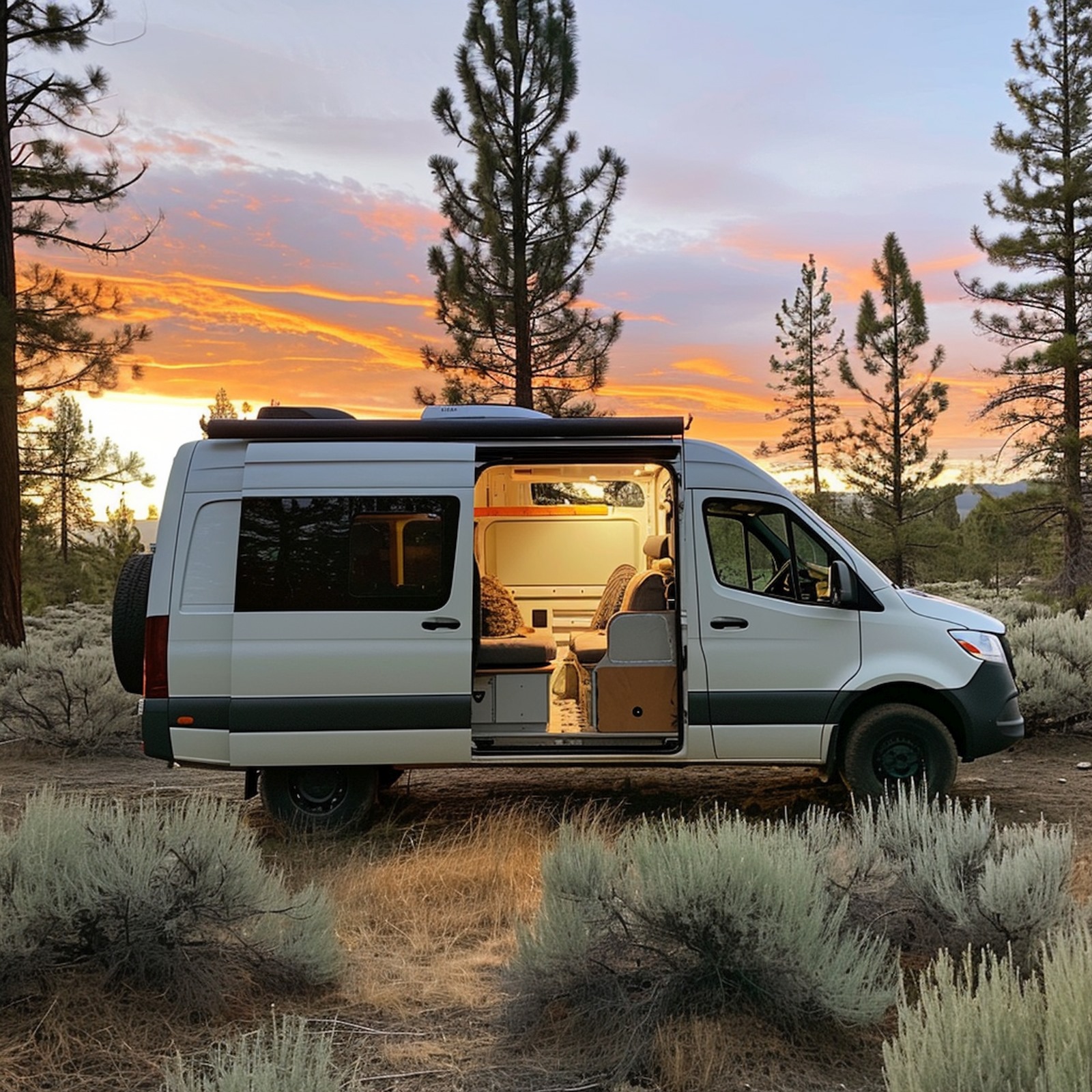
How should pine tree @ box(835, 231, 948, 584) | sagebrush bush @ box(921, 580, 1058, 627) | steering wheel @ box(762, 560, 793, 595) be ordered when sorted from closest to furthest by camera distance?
steering wheel @ box(762, 560, 793, 595) < sagebrush bush @ box(921, 580, 1058, 627) < pine tree @ box(835, 231, 948, 584)

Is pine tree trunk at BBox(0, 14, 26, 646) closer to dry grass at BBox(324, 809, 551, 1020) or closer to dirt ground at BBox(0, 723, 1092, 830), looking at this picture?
dirt ground at BBox(0, 723, 1092, 830)

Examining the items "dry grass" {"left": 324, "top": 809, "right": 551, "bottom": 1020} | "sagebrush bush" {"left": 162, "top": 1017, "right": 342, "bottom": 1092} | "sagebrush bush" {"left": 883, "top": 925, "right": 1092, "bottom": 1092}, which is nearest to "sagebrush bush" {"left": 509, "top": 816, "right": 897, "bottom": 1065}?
"dry grass" {"left": 324, "top": 809, "right": 551, "bottom": 1020}

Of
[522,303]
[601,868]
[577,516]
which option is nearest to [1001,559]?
[522,303]

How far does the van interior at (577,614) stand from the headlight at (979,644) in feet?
5.77

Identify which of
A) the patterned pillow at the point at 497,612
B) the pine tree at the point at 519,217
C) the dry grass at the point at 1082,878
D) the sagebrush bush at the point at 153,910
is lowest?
the dry grass at the point at 1082,878

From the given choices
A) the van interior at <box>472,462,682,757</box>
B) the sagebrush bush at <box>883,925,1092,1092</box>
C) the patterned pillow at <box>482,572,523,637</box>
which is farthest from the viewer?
the patterned pillow at <box>482,572,523,637</box>

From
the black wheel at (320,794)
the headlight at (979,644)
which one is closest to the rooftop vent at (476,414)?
the black wheel at (320,794)

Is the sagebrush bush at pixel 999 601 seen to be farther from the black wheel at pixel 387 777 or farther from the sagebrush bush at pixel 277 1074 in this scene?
the sagebrush bush at pixel 277 1074

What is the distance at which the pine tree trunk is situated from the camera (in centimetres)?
1388

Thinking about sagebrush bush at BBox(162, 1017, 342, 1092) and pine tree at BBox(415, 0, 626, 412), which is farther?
pine tree at BBox(415, 0, 626, 412)

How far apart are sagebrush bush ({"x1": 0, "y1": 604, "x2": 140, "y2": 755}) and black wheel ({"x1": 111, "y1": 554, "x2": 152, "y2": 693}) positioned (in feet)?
12.4

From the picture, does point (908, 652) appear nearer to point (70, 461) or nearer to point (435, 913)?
point (435, 913)

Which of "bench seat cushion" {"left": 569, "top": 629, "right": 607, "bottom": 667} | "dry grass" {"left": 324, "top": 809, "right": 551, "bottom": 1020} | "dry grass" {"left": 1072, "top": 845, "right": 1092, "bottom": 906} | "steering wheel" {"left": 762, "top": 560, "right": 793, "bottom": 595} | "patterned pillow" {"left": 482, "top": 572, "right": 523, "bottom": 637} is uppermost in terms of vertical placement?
"steering wheel" {"left": 762, "top": 560, "right": 793, "bottom": 595}

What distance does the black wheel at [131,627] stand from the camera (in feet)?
22.8
